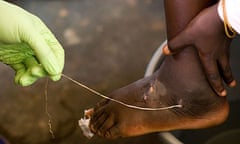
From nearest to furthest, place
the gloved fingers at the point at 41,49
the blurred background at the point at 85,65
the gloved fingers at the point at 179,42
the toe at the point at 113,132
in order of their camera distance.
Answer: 1. the gloved fingers at the point at 41,49
2. the gloved fingers at the point at 179,42
3. the toe at the point at 113,132
4. the blurred background at the point at 85,65

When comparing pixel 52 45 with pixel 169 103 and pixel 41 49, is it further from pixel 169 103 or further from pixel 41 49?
pixel 169 103

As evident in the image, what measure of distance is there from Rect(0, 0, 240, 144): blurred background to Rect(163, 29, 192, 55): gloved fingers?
0.79 feet

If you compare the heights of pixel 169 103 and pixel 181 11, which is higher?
pixel 181 11

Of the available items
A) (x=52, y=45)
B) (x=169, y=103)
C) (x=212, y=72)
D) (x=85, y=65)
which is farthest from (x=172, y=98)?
(x=85, y=65)

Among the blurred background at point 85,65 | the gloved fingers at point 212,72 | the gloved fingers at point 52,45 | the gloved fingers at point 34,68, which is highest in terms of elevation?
A: the gloved fingers at point 52,45

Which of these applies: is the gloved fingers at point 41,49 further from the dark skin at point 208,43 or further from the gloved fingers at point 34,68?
the dark skin at point 208,43

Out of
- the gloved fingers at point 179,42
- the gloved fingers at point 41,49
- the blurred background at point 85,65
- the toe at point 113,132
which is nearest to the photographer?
the gloved fingers at point 41,49

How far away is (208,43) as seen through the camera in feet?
3.01

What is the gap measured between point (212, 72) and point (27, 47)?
36 centimetres

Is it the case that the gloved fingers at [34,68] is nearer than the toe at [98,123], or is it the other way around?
the gloved fingers at [34,68]

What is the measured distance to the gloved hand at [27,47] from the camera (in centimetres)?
81

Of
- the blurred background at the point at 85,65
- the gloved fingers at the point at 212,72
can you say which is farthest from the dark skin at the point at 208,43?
the blurred background at the point at 85,65

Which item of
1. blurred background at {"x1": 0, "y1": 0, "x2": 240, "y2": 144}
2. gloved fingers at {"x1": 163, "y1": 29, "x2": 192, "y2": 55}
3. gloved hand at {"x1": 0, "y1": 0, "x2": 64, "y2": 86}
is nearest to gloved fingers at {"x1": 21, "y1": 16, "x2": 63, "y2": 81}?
gloved hand at {"x1": 0, "y1": 0, "x2": 64, "y2": 86}

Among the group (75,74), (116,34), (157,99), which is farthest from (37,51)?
(116,34)
